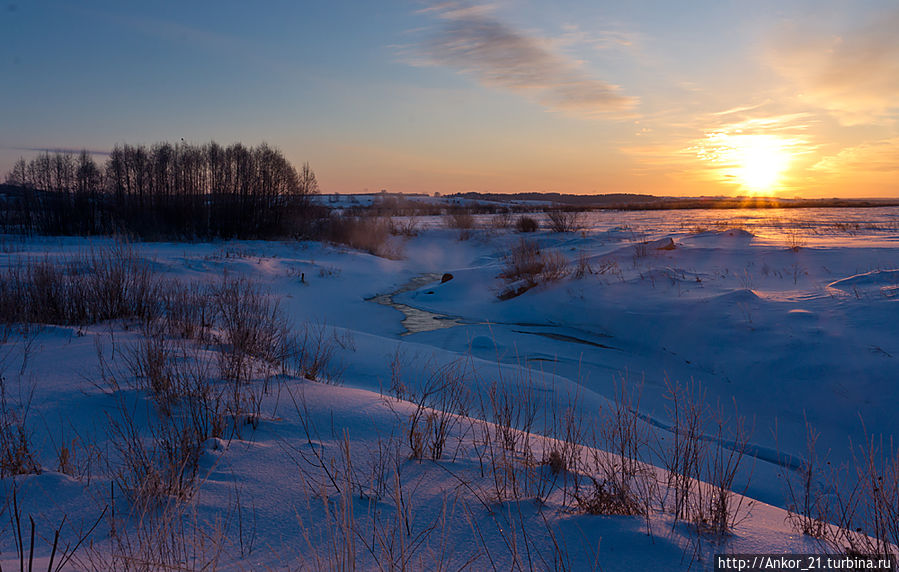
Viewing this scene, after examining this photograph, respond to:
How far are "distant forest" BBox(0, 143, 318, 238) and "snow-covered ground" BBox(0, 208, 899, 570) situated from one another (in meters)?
11.7

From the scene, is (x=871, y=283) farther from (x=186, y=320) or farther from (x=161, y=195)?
(x=161, y=195)

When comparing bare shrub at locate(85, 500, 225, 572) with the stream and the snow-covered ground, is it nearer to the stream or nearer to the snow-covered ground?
the snow-covered ground

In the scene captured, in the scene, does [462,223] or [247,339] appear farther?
[462,223]

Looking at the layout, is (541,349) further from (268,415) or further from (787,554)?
(787,554)

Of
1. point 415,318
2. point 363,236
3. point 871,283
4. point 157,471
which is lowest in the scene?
point 415,318

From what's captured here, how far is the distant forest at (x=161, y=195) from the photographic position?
2644 cm

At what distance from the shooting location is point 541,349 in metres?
10.4

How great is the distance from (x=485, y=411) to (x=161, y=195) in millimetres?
28071

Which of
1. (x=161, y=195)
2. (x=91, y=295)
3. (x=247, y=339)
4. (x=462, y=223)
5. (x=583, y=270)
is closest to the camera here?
(x=247, y=339)

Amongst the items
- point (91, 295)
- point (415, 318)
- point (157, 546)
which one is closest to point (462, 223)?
point (415, 318)

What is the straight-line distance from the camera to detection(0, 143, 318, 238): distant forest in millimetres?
26438

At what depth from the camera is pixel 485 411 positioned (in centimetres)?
590

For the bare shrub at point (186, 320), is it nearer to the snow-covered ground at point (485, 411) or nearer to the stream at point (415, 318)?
the snow-covered ground at point (485, 411)

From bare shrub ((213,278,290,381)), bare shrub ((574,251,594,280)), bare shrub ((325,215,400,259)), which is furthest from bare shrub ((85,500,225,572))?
bare shrub ((325,215,400,259))
